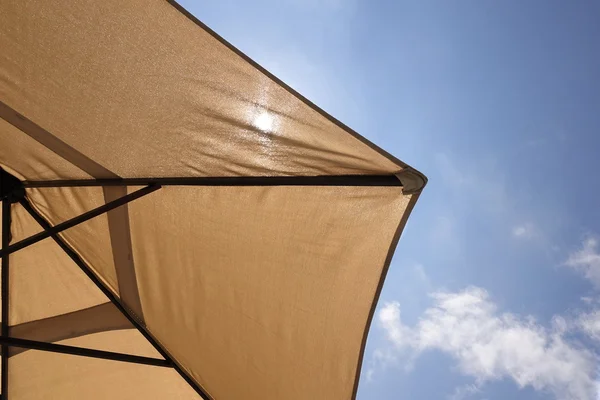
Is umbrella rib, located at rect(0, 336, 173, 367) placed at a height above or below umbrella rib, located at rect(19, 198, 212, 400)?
below

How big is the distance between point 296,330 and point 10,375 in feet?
5.46

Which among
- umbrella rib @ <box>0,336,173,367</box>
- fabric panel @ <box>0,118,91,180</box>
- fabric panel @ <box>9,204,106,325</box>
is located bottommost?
umbrella rib @ <box>0,336,173,367</box>

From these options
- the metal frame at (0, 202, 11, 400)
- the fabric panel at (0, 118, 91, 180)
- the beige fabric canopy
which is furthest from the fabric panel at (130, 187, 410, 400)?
the metal frame at (0, 202, 11, 400)

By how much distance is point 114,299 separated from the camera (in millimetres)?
2527

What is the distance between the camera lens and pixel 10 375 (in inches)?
99.3

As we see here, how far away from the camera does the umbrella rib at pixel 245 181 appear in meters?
1.69

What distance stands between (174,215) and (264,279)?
0.53 m

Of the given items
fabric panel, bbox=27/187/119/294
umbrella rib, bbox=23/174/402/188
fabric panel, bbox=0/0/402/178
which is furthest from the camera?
fabric panel, bbox=27/187/119/294

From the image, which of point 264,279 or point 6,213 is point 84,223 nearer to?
point 6,213

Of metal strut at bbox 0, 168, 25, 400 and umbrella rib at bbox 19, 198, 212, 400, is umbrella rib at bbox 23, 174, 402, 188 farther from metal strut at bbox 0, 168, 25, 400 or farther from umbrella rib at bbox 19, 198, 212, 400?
umbrella rib at bbox 19, 198, 212, 400

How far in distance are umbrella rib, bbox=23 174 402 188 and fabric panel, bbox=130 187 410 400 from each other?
73 millimetres

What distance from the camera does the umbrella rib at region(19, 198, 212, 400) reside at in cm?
247

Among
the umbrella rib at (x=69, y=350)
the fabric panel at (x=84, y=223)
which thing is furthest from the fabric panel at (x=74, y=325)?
the umbrella rib at (x=69, y=350)

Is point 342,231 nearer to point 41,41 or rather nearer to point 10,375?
point 41,41
